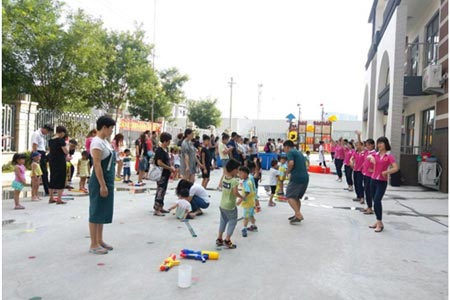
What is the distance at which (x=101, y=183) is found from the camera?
16.6 ft

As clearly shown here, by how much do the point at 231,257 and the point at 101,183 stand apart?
6.26ft

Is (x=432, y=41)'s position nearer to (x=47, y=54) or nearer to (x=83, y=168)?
(x=83, y=168)

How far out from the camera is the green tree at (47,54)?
1709cm

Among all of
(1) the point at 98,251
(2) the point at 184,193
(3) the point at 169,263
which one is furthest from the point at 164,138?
(3) the point at 169,263

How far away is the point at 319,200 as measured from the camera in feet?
34.8

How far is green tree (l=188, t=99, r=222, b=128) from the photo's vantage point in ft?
176

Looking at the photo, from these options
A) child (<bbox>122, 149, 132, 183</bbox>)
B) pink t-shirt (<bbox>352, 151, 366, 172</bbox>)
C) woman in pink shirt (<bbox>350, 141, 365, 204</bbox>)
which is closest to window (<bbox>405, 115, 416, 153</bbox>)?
woman in pink shirt (<bbox>350, 141, 365, 204</bbox>)

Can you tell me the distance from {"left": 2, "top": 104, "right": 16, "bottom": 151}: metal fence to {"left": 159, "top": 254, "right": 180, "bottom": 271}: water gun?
11369 mm

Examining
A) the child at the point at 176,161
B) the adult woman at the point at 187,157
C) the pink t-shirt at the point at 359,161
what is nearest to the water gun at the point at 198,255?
the adult woman at the point at 187,157

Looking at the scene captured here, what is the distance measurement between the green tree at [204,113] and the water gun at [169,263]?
48613 mm

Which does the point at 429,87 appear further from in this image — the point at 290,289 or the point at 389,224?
the point at 290,289

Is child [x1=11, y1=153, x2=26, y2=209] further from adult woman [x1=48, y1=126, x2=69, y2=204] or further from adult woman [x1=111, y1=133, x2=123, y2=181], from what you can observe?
adult woman [x1=111, y1=133, x2=123, y2=181]

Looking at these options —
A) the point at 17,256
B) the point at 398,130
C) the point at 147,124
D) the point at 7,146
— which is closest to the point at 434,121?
the point at 398,130

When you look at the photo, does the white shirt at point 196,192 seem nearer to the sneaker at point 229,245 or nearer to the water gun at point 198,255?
the sneaker at point 229,245
